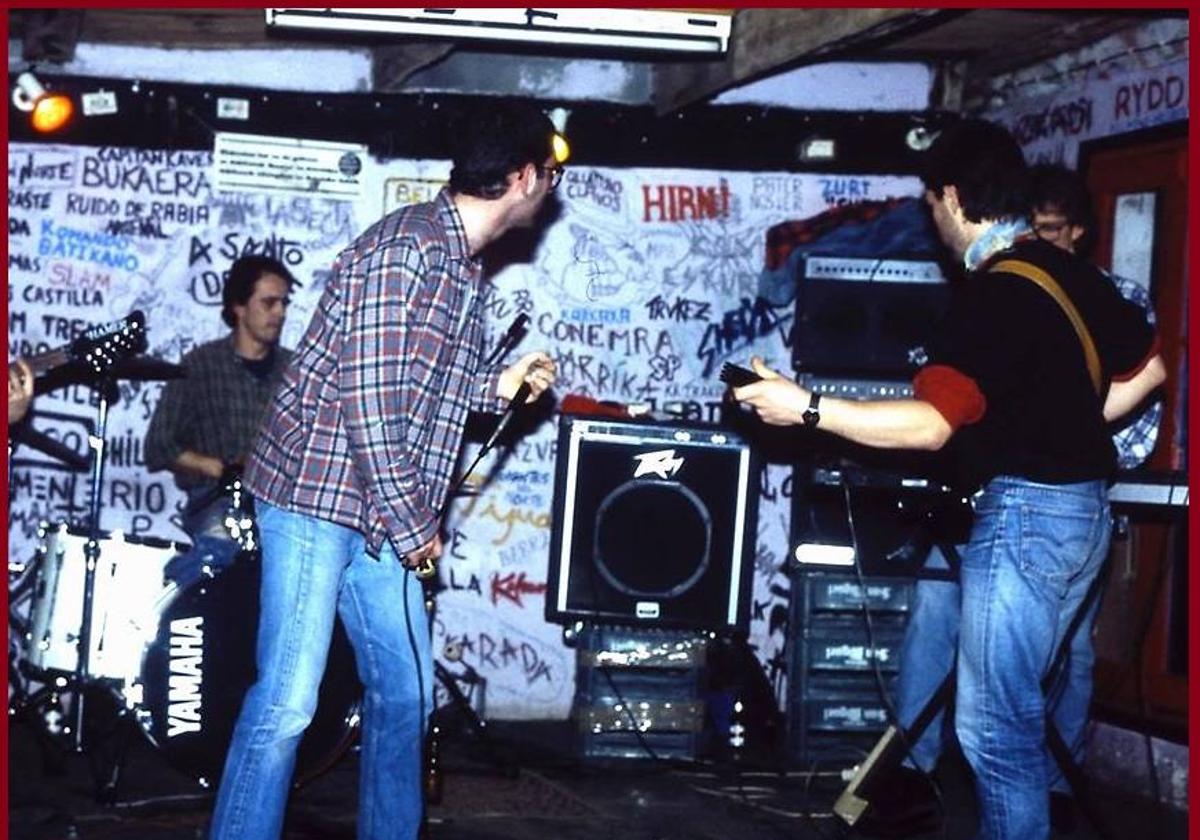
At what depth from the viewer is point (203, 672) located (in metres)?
5.34

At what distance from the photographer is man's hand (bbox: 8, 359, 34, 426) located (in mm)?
5293

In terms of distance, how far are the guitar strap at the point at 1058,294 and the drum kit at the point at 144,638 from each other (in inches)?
99.0

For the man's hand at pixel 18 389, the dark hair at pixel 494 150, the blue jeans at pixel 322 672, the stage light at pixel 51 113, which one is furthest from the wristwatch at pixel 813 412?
the stage light at pixel 51 113

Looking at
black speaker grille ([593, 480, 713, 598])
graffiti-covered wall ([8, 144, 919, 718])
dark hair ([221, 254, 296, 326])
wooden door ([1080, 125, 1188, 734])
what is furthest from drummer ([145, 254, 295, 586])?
wooden door ([1080, 125, 1188, 734])

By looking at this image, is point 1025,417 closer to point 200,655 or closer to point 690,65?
point 200,655

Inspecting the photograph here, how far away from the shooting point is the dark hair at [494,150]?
3.90 meters

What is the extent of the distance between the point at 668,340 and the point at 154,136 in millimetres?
2531

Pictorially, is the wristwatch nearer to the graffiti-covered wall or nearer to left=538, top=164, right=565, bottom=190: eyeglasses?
left=538, top=164, right=565, bottom=190: eyeglasses

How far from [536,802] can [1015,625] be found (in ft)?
8.16

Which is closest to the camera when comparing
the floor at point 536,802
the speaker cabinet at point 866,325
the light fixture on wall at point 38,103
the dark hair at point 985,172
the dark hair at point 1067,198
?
the dark hair at point 985,172

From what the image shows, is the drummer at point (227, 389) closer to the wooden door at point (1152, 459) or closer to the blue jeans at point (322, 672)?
the blue jeans at point (322, 672)

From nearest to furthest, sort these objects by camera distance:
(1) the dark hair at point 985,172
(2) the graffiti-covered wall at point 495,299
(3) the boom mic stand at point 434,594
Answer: (1) the dark hair at point 985,172
(3) the boom mic stand at point 434,594
(2) the graffiti-covered wall at point 495,299

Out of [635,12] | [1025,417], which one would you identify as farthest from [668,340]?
[1025,417]

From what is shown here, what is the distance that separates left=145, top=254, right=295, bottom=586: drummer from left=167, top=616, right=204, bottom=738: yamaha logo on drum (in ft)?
3.55
